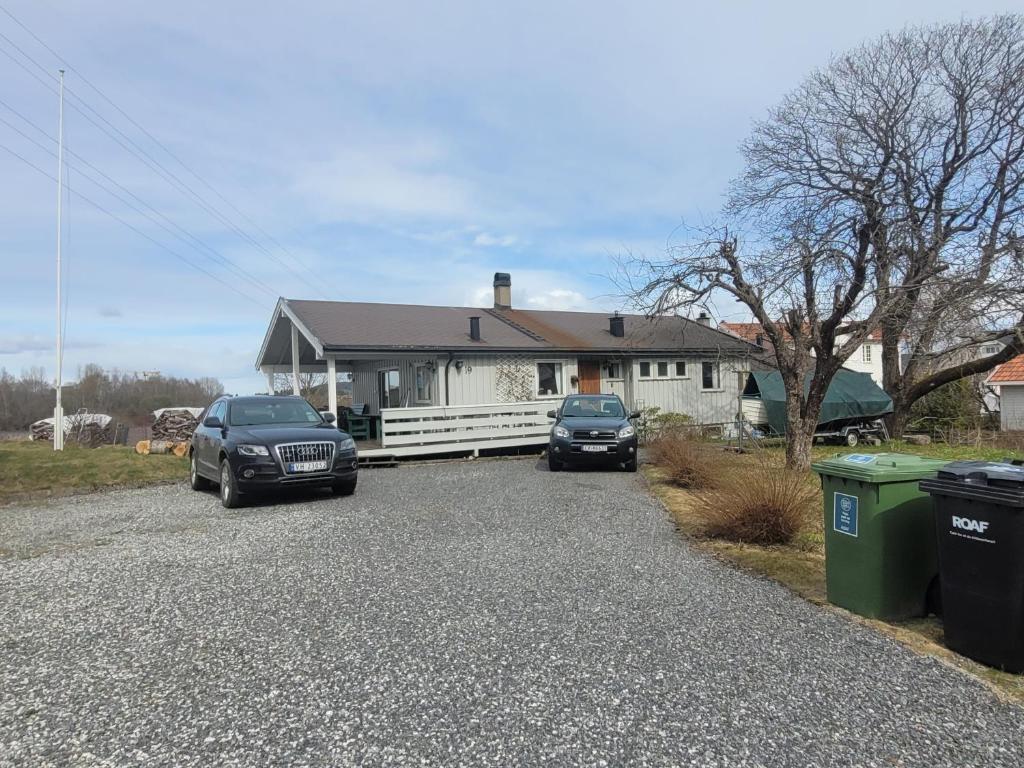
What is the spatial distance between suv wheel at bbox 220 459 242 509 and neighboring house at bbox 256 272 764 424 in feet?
20.9

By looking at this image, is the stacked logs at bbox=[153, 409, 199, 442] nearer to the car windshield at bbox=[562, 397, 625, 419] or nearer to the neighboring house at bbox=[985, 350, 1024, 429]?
the car windshield at bbox=[562, 397, 625, 419]

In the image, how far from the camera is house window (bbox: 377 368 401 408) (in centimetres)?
2028

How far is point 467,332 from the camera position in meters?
19.0

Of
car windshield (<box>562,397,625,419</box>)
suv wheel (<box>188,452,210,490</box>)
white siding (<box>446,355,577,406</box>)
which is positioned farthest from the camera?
white siding (<box>446,355,577,406</box>)

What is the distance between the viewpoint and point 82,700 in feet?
10.3

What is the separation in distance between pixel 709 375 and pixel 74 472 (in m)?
18.4

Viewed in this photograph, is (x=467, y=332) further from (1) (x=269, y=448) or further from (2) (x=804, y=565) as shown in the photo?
(2) (x=804, y=565)

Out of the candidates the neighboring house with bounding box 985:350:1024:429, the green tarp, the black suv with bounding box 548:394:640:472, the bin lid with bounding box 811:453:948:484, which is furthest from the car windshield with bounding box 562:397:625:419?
the neighboring house with bounding box 985:350:1024:429

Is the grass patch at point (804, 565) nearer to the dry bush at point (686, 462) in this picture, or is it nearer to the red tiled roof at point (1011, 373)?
the dry bush at point (686, 462)

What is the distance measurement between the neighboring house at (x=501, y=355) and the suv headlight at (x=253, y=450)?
662 centimetres

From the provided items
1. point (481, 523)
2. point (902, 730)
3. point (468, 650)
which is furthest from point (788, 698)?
point (481, 523)

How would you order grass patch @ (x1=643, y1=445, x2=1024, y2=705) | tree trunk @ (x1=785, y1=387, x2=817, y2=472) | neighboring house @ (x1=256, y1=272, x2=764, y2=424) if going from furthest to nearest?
neighboring house @ (x1=256, y1=272, x2=764, y2=424) < tree trunk @ (x1=785, y1=387, x2=817, y2=472) < grass patch @ (x1=643, y1=445, x2=1024, y2=705)

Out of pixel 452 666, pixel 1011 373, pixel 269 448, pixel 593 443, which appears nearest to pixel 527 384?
pixel 593 443

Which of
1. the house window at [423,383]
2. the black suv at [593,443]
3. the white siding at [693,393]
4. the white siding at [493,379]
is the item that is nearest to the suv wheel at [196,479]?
the black suv at [593,443]
